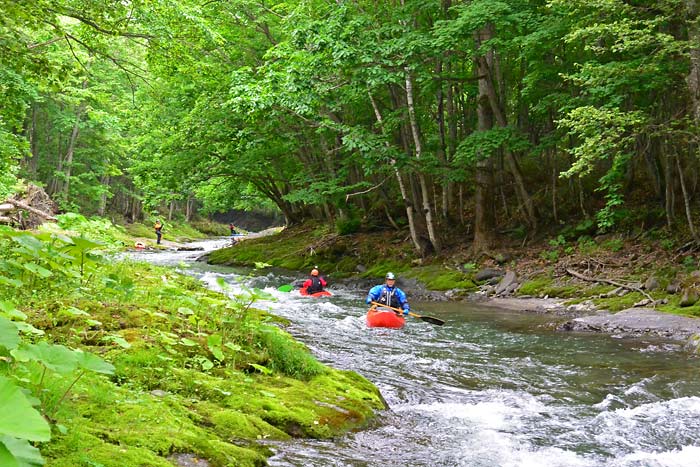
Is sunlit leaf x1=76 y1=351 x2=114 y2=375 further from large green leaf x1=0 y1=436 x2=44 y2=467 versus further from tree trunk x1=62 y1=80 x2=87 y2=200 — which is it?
tree trunk x1=62 y1=80 x2=87 y2=200

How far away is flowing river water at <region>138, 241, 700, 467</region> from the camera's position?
4977 millimetres

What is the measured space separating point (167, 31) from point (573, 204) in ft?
48.0

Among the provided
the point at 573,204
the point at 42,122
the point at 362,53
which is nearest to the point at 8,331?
the point at 362,53

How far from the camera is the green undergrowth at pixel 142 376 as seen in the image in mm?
3049

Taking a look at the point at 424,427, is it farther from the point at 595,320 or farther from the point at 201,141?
the point at 201,141

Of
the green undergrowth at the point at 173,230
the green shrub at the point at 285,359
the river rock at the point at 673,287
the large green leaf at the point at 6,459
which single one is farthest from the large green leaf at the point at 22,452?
the green undergrowth at the point at 173,230

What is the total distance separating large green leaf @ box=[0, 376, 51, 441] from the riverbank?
11070 millimetres

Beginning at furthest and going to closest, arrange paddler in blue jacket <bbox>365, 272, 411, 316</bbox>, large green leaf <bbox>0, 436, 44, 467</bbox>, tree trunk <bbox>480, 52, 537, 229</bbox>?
tree trunk <bbox>480, 52, 537, 229</bbox>
paddler in blue jacket <bbox>365, 272, 411, 316</bbox>
large green leaf <bbox>0, 436, 44, 467</bbox>

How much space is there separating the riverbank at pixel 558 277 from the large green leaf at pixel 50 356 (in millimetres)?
10545

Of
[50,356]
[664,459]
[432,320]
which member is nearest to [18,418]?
[50,356]

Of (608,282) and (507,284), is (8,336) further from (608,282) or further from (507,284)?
(507,284)

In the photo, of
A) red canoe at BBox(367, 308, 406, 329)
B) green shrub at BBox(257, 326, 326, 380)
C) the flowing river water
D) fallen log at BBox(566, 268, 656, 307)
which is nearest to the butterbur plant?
the flowing river water

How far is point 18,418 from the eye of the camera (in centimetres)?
162

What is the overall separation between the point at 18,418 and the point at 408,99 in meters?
17.5
